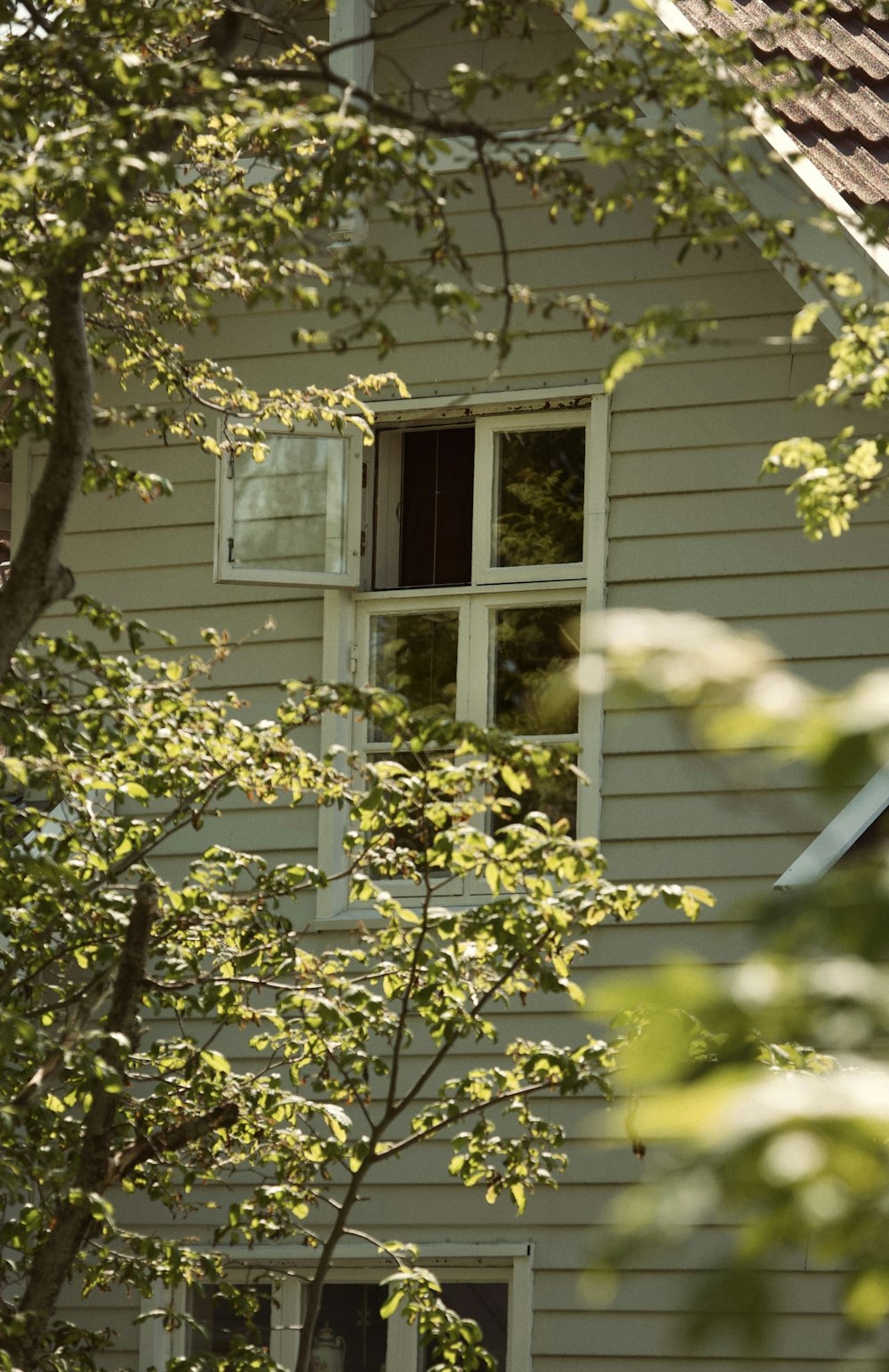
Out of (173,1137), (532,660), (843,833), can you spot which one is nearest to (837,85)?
(532,660)

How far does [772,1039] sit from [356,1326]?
5.40 m

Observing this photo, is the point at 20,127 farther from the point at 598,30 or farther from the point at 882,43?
the point at 882,43

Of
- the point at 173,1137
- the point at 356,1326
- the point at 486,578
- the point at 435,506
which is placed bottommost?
the point at 356,1326

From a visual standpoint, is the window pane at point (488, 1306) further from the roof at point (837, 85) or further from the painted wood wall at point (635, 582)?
the roof at point (837, 85)

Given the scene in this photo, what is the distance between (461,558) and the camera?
6902mm

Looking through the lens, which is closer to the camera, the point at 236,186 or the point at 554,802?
the point at 236,186

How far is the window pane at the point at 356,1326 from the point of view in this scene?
20.3 ft

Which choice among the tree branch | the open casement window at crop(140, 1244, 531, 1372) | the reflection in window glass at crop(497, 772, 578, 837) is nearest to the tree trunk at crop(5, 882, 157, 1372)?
the tree branch

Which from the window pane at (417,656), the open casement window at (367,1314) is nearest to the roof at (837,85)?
the window pane at (417,656)

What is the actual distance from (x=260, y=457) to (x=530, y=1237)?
279 cm

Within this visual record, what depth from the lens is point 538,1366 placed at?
19.4 feet

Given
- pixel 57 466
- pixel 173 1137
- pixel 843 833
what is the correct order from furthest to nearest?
pixel 843 833, pixel 173 1137, pixel 57 466

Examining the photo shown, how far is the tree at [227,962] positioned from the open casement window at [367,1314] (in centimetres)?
150

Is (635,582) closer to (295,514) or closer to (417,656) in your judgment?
(417,656)
